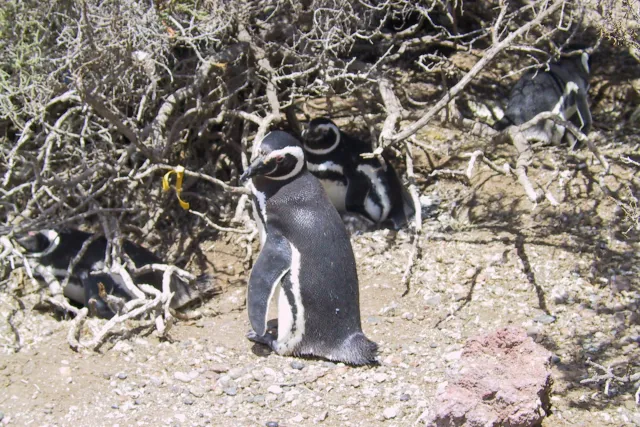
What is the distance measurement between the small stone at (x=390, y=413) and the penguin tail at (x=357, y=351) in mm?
351

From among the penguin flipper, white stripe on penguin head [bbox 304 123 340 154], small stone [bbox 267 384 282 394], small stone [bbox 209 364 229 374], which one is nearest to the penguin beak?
the penguin flipper

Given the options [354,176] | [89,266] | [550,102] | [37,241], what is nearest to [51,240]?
[37,241]

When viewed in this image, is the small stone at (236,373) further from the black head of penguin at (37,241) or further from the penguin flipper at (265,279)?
the black head of penguin at (37,241)

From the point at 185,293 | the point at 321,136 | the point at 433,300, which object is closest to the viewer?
the point at 433,300

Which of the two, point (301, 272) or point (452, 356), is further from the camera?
point (301, 272)

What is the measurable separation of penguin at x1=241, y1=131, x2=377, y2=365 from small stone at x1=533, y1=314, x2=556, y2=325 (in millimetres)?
799

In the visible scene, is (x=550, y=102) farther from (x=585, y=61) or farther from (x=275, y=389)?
(x=275, y=389)

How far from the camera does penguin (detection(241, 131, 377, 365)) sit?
3199mm

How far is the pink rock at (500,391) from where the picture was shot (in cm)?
245

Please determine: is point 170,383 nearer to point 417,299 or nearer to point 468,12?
point 417,299

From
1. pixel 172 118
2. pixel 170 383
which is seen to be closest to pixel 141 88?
pixel 172 118

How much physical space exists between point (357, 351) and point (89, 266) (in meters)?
1.83

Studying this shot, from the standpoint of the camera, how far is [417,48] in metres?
5.00

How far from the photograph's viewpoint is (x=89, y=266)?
13.8ft
